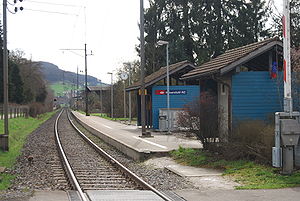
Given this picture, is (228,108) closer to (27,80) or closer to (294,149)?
(294,149)

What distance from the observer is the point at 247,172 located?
36.6 ft

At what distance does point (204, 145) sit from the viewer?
14.5 meters

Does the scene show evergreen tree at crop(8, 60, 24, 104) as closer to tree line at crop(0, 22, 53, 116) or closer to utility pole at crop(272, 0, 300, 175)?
tree line at crop(0, 22, 53, 116)

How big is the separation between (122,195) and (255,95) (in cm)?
790

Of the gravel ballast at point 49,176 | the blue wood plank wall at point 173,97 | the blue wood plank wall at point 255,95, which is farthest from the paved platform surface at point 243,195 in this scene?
the blue wood plank wall at point 173,97

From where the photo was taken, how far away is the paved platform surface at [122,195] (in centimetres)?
852

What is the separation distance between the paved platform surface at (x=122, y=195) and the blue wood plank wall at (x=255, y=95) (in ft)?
21.6

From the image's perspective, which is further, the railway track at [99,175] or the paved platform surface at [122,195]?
the railway track at [99,175]

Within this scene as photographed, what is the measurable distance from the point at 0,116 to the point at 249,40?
24811mm

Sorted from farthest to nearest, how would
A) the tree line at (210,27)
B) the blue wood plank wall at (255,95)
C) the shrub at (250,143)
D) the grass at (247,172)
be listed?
the tree line at (210,27)
the blue wood plank wall at (255,95)
the shrub at (250,143)
the grass at (247,172)

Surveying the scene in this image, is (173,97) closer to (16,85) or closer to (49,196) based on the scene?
(49,196)

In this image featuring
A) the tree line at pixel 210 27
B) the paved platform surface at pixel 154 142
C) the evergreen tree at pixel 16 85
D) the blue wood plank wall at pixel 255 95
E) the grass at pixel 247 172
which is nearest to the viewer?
the grass at pixel 247 172

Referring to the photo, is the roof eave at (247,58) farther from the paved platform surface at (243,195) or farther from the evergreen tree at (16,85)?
the evergreen tree at (16,85)

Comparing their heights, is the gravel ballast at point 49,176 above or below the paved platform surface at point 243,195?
below
